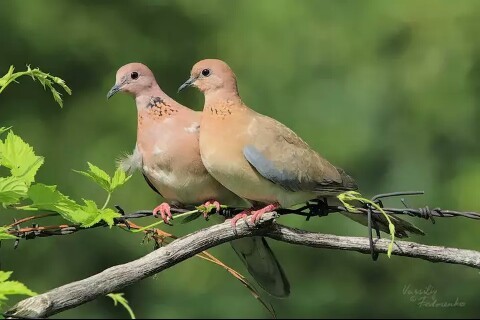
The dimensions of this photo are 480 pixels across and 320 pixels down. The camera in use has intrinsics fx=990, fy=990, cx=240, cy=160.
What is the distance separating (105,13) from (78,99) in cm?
63

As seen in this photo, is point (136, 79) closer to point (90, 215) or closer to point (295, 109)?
point (90, 215)

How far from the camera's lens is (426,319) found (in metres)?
5.92

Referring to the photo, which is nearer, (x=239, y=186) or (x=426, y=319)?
(x=239, y=186)

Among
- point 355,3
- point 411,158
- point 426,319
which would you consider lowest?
point 426,319

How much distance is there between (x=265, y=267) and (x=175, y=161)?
366 mm

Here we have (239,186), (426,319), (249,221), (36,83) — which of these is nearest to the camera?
(249,221)

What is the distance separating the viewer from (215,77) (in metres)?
2.40

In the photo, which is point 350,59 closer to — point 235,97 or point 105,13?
point 105,13

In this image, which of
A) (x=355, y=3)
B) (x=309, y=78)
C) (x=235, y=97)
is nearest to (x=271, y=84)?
(x=309, y=78)

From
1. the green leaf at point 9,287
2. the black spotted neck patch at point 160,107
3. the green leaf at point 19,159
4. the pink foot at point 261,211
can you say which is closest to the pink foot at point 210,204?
the pink foot at point 261,211

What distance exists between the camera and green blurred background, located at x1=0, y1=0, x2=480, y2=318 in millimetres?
5391

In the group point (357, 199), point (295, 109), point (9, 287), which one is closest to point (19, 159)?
point (9, 287)

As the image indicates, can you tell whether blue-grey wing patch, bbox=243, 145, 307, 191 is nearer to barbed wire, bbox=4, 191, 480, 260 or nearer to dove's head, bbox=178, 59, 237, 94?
barbed wire, bbox=4, 191, 480, 260

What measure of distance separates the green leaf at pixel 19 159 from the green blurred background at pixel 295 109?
3.36 m
